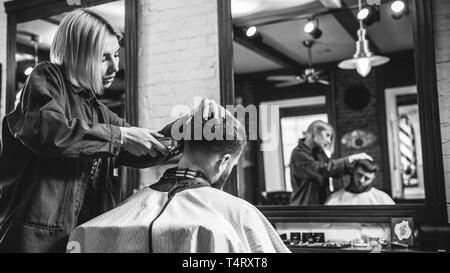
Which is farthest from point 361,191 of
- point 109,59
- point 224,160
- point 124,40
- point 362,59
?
point 124,40

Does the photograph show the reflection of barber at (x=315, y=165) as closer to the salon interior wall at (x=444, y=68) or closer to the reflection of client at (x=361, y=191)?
the reflection of client at (x=361, y=191)

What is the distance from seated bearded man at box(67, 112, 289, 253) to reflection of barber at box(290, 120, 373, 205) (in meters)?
0.97

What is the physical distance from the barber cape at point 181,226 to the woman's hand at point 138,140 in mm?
205

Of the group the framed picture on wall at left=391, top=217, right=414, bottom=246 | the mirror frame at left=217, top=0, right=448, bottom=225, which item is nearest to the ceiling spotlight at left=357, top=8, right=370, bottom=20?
the mirror frame at left=217, top=0, right=448, bottom=225

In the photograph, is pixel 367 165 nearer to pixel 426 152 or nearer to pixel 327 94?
pixel 426 152

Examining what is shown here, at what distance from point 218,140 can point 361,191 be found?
3.57ft

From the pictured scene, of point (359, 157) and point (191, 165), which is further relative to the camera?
point (359, 157)

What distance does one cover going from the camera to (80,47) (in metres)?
1.82

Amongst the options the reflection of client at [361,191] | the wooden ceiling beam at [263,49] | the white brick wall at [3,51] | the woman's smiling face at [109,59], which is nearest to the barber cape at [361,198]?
the reflection of client at [361,191]

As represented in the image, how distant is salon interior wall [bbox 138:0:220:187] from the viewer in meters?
2.75

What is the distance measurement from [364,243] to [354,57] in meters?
0.99

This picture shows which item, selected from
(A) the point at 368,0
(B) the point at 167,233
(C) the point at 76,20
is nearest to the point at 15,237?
(B) the point at 167,233

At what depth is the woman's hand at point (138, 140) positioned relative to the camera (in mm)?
1686
